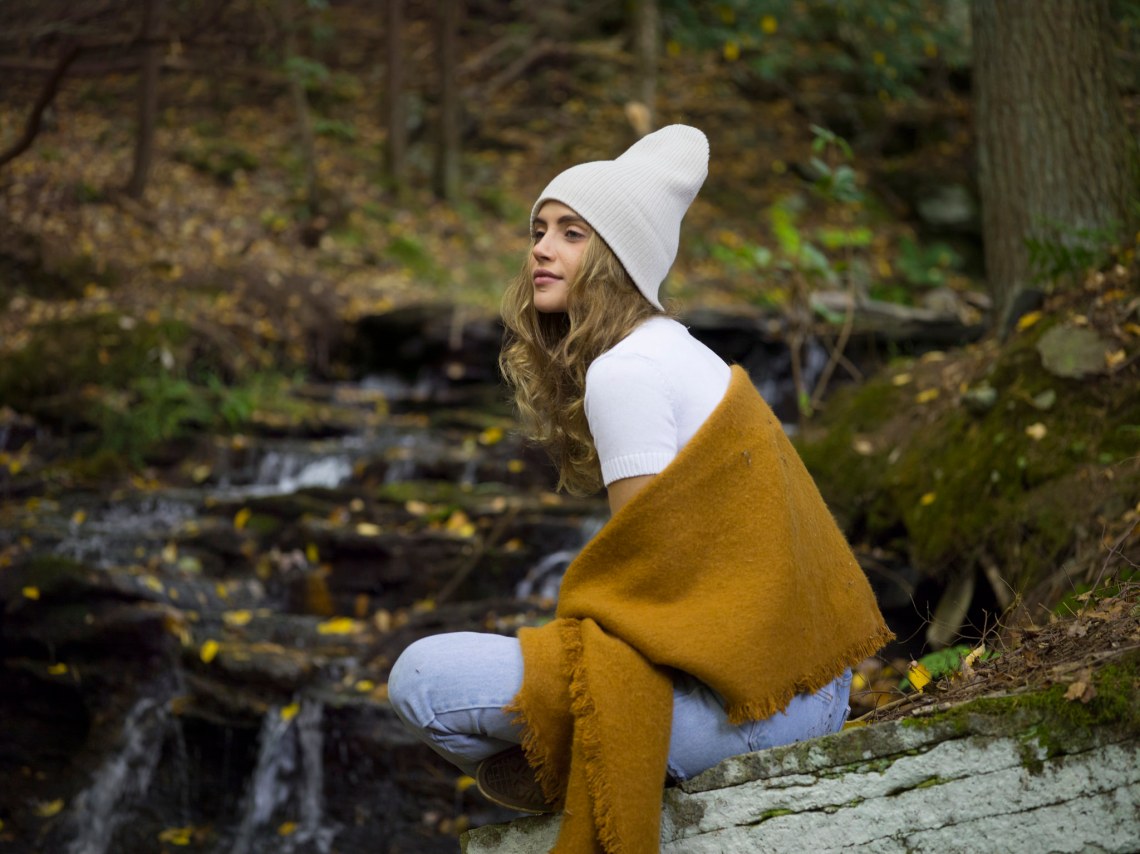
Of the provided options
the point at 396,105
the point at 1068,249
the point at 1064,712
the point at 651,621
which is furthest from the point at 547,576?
the point at 396,105

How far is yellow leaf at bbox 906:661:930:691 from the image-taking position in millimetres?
2736

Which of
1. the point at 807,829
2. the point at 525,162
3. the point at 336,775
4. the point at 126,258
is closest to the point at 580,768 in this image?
the point at 807,829

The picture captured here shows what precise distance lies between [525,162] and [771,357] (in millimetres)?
5835

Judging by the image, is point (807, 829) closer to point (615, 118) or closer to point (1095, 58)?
point (1095, 58)

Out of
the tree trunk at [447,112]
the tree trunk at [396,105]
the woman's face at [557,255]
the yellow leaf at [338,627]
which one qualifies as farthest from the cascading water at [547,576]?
the tree trunk at [396,105]

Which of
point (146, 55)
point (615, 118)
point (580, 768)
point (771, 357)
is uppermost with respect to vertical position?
point (580, 768)

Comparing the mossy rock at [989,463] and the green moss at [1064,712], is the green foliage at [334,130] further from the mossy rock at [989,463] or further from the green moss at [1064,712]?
the green moss at [1064,712]

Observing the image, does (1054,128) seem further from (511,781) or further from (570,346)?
(511,781)

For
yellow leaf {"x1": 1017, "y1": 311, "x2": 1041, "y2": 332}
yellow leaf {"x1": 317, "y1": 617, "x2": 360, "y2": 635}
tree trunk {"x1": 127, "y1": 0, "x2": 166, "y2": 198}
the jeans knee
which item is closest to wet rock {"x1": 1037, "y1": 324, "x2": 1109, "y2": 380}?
yellow leaf {"x1": 1017, "y1": 311, "x2": 1041, "y2": 332}

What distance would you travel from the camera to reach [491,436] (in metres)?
9.03

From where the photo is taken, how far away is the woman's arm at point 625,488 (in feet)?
7.67

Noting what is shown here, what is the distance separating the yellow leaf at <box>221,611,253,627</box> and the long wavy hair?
374 centimetres

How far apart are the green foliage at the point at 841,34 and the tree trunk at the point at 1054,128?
7.92 metres

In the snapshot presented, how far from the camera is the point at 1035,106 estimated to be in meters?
5.57
